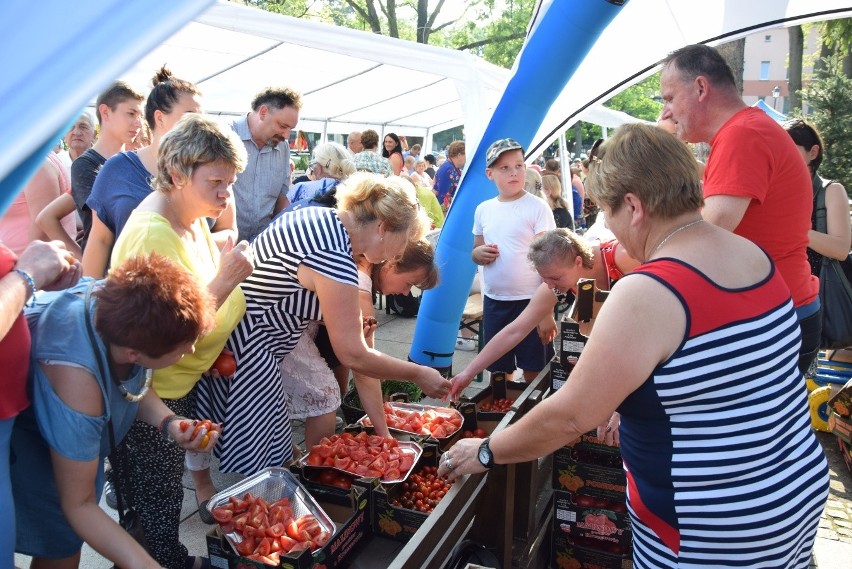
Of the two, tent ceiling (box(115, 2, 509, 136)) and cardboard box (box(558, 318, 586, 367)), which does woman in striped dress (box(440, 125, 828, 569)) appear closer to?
cardboard box (box(558, 318, 586, 367))

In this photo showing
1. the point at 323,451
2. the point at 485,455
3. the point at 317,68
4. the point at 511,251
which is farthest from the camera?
the point at 317,68

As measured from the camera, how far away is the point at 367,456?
2.69 metres

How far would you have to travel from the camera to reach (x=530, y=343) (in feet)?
13.9

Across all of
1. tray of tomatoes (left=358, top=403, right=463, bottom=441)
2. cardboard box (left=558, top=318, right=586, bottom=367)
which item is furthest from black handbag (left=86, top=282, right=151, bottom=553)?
cardboard box (left=558, top=318, right=586, bottom=367)

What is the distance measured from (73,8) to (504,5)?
105ft

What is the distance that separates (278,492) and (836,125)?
12.0 m

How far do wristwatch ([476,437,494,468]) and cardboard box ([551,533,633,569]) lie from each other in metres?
1.29

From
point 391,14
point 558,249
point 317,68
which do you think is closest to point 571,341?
point 558,249

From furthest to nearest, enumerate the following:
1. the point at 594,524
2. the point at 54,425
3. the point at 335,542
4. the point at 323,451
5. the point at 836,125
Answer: the point at 836,125, the point at 594,524, the point at 323,451, the point at 335,542, the point at 54,425

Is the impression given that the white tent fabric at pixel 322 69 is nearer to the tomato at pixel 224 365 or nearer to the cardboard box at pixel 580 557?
the tomato at pixel 224 365

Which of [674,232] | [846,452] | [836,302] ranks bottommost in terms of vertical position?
[846,452]

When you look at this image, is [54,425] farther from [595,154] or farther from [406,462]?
[595,154]

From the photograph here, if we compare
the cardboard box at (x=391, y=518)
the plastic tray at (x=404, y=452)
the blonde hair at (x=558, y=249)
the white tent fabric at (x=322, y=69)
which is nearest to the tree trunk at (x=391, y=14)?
the white tent fabric at (x=322, y=69)

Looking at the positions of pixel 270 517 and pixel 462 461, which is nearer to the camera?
pixel 462 461
